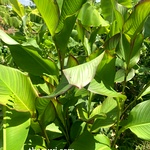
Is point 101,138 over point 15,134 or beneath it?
beneath

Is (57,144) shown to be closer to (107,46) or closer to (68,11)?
(107,46)

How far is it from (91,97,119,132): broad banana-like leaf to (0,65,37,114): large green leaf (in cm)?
36

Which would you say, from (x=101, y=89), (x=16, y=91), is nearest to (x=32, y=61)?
(x=16, y=91)

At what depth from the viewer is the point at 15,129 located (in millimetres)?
932

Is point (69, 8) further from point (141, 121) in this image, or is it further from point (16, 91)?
point (141, 121)

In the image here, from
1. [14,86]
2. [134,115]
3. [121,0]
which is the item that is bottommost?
[134,115]

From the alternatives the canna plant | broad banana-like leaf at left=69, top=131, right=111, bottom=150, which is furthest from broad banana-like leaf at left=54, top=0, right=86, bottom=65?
broad banana-like leaf at left=69, top=131, right=111, bottom=150

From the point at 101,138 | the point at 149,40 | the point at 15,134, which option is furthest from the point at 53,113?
the point at 149,40

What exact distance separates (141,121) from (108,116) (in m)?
0.15

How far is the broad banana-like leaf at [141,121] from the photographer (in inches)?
44.0

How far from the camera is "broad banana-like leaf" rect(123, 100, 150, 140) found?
112cm

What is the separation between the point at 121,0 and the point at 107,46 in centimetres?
49

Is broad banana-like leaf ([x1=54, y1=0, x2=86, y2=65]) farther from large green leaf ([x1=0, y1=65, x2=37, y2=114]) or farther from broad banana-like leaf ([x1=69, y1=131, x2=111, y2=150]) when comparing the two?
broad banana-like leaf ([x1=69, y1=131, x2=111, y2=150])

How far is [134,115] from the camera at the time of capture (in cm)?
117
